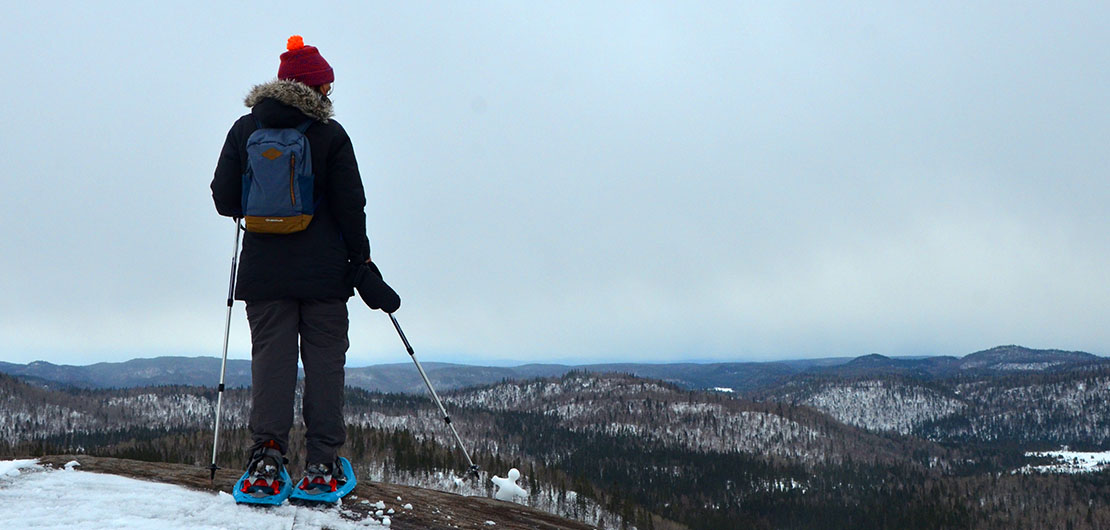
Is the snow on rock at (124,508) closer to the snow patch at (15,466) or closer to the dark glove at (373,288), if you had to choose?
the snow patch at (15,466)

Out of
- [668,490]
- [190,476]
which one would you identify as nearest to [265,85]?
[190,476]

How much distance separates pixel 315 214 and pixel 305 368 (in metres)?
1.55

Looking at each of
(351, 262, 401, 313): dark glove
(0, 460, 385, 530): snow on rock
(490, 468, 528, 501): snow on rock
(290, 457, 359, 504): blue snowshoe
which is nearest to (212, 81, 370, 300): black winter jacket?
(351, 262, 401, 313): dark glove

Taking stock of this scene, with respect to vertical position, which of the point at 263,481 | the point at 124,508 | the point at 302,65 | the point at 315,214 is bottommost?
the point at 124,508

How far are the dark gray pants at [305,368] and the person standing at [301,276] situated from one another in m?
0.01

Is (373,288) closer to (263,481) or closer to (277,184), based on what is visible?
(277,184)

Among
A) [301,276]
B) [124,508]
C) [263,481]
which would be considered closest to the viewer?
[124,508]

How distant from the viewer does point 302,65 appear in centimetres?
733

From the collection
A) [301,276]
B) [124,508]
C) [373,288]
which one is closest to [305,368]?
[301,276]

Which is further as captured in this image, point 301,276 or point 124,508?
point 301,276

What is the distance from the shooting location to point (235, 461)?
3647 inches

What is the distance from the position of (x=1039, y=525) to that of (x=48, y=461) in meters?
206

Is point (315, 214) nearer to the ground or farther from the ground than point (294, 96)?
nearer to the ground

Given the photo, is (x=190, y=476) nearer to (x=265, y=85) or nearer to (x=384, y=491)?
(x=384, y=491)
